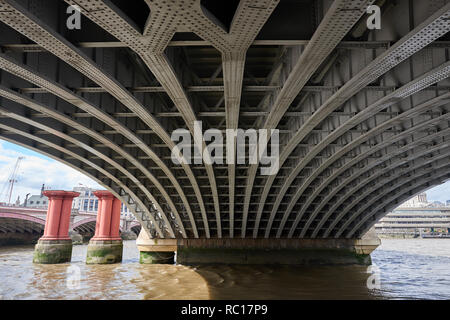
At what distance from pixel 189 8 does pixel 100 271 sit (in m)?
20.9

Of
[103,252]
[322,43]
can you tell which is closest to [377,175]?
[322,43]

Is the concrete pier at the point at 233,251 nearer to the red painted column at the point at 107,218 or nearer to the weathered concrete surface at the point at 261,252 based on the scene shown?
the weathered concrete surface at the point at 261,252

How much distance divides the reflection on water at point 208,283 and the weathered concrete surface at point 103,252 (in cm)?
135

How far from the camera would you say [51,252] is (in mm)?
24688

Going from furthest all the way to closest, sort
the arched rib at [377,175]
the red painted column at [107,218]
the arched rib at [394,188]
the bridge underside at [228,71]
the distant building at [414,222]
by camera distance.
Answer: the distant building at [414,222] < the red painted column at [107,218] < the arched rib at [394,188] < the arched rib at [377,175] < the bridge underside at [228,71]

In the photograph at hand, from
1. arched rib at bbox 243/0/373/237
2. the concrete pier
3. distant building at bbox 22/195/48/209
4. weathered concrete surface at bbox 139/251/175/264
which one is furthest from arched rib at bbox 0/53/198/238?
distant building at bbox 22/195/48/209

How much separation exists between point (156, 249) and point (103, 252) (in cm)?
438

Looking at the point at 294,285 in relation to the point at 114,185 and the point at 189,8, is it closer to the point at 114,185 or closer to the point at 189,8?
the point at 114,185

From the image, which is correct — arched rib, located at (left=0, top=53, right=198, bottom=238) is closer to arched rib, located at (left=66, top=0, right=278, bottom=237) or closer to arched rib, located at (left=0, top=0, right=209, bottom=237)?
arched rib, located at (left=0, top=0, right=209, bottom=237)

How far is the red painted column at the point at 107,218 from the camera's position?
26414 mm

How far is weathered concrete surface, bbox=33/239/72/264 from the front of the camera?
A: 24.5 metres

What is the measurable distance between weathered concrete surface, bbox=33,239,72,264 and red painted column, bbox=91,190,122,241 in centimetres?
259

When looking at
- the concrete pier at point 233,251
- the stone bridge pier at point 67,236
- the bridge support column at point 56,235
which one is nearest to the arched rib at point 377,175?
the concrete pier at point 233,251

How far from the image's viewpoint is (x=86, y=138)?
13.6m
